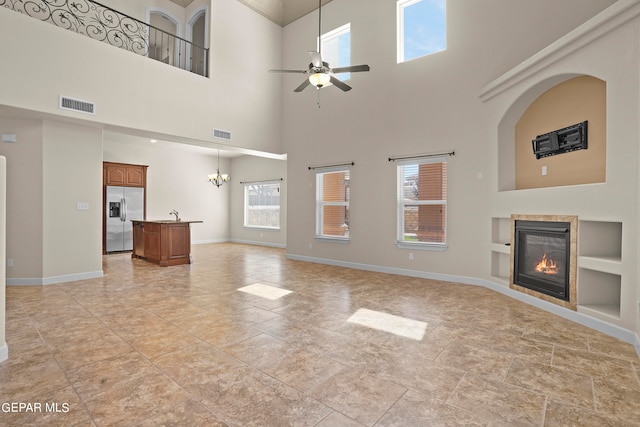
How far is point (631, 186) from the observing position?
9.73ft

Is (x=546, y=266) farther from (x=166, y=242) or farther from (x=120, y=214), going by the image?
(x=120, y=214)

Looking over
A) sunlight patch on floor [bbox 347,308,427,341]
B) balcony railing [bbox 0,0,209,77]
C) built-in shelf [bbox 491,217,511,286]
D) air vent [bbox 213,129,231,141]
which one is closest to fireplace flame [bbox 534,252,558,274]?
built-in shelf [bbox 491,217,511,286]

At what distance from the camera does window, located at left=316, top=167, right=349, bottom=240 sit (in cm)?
694

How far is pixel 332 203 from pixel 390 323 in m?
4.04

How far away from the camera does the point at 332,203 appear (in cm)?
714

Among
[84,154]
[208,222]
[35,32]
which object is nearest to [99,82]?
[35,32]

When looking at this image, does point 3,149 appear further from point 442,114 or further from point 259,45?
point 442,114

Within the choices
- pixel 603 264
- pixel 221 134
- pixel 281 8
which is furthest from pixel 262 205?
pixel 603 264

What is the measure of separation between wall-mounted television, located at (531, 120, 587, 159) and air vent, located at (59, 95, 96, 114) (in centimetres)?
670

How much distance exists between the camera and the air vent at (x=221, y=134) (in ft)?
21.8

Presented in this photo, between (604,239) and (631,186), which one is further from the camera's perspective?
(604,239)

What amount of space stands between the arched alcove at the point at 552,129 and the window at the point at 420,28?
1903 millimetres

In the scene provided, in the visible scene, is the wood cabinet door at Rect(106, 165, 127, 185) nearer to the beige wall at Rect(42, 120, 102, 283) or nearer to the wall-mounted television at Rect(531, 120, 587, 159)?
the beige wall at Rect(42, 120, 102, 283)

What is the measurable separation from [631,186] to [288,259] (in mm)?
6249
